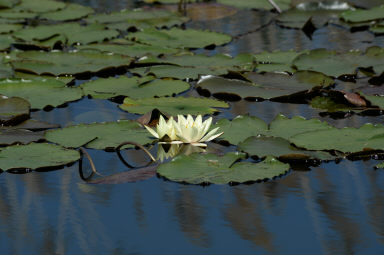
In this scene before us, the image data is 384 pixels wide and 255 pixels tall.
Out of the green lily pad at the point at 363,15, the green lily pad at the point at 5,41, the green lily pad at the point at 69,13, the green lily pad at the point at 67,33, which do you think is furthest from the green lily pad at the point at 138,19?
the green lily pad at the point at 363,15

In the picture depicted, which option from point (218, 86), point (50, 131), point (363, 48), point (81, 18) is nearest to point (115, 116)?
point (50, 131)

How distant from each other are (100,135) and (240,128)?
60 cm

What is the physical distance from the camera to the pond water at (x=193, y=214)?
204cm

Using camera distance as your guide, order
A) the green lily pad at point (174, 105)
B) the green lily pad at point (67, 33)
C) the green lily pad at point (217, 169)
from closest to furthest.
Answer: the green lily pad at point (217, 169) → the green lily pad at point (174, 105) → the green lily pad at point (67, 33)

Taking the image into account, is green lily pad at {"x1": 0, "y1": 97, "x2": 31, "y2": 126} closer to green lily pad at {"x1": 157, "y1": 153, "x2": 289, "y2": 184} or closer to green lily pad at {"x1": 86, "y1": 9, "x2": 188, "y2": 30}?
green lily pad at {"x1": 157, "y1": 153, "x2": 289, "y2": 184}

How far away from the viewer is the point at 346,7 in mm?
5516

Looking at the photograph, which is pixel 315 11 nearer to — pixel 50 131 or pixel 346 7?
→ pixel 346 7

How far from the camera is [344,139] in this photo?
2.80 meters

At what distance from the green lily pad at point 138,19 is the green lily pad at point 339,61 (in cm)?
155

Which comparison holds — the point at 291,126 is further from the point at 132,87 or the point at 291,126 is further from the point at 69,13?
the point at 69,13

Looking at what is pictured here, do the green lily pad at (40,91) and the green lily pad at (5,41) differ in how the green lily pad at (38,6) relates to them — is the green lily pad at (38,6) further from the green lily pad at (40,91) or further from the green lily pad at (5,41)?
the green lily pad at (40,91)

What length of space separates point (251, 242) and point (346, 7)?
384 centimetres

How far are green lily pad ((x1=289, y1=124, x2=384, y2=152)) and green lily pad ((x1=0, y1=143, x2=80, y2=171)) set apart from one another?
35.7 inches

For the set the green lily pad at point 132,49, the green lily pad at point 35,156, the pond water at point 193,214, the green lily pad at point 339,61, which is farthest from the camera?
the green lily pad at point 132,49
